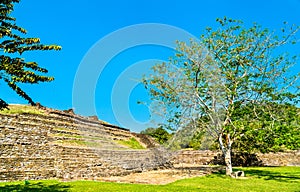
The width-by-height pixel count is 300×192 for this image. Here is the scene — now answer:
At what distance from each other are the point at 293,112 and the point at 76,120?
17.3 m

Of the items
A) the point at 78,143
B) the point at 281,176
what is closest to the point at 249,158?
the point at 281,176

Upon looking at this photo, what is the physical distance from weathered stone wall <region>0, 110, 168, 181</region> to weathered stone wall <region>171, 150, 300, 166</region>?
23.2 ft

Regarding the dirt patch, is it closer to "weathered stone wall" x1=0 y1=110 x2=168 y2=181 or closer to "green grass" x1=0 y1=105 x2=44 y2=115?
"weathered stone wall" x1=0 y1=110 x2=168 y2=181

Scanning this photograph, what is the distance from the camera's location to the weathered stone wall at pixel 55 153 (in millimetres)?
13750

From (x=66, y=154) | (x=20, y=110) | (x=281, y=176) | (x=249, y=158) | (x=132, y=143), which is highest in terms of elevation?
(x=20, y=110)

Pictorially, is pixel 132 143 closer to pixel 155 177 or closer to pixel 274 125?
pixel 155 177

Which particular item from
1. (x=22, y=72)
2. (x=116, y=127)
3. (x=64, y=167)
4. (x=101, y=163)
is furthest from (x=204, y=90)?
(x=116, y=127)

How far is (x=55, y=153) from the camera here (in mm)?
15492

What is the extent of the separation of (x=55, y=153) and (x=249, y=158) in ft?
64.5

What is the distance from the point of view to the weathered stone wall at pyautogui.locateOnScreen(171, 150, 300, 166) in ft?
88.0

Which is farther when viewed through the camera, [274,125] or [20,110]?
[20,110]

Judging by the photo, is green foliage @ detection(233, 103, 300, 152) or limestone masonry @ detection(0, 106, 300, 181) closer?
limestone masonry @ detection(0, 106, 300, 181)

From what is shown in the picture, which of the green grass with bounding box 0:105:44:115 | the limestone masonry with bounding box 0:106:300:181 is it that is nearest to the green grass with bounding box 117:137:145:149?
the limestone masonry with bounding box 0:106:300:181

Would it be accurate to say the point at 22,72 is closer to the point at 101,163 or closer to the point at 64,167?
the point at 64,167
